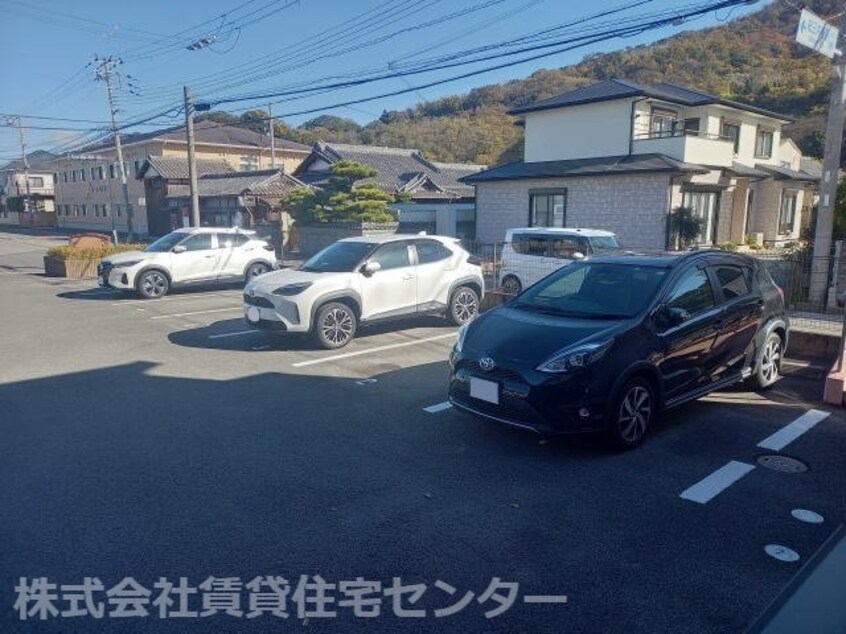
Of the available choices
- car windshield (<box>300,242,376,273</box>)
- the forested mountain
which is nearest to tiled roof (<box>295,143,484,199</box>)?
the forested mountain

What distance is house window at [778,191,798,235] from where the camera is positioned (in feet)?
87.1

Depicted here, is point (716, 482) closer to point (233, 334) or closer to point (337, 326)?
point (337, 326)

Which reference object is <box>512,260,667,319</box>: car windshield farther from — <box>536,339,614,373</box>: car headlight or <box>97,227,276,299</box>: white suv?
<box>97,227,276,299</box>: white suv

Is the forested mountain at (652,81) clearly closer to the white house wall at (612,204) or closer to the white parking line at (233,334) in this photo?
the white house wall at (612,204)

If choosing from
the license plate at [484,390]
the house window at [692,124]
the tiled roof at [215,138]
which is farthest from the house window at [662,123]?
the tiled roof at [215,138]

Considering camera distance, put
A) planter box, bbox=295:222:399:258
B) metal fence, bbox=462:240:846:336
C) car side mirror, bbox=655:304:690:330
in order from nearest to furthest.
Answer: car side mirror, bbox=655:304:690:330 < metal fence, bbox=462:240:846:336 < planter box, bbox=295:222:399:258

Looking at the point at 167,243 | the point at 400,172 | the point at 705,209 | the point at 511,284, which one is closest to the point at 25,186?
the point at 400,172

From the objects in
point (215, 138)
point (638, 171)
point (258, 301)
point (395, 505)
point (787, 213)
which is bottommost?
point (395, 505)

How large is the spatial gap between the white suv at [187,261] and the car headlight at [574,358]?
1131 centimetres

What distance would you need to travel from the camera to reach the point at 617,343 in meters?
4.61

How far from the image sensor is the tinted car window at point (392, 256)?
8.88m

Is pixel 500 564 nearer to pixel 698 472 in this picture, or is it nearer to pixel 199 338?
pixel 698 472

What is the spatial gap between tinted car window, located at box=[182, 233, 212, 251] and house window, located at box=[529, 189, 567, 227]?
12.2 m

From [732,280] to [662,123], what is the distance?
18.7 m
